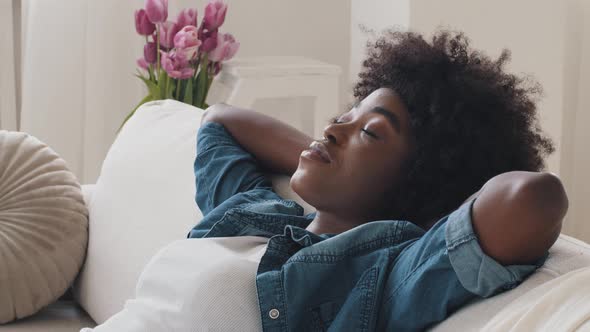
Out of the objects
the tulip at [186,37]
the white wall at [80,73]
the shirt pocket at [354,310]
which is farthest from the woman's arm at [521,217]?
the white wall at [80,73]

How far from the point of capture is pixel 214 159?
5.31 feet

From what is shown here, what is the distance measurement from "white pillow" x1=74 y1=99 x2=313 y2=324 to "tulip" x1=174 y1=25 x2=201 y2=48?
58 cm

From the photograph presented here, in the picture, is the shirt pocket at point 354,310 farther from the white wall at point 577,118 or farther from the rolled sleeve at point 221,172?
the white wall at point 577,118

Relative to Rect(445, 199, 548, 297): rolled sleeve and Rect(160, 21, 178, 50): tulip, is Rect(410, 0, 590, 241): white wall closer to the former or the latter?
Rect(160, 21, 178, 50): tulip

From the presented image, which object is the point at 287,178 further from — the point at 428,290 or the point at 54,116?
the point at 54,116

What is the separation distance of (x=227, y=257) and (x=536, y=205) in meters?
0.40

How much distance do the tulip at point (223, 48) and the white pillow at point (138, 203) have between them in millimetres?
702

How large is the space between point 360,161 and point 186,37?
4.31 feet

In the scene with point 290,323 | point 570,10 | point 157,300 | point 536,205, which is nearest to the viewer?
point 536,205

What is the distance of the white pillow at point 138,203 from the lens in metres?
1.69

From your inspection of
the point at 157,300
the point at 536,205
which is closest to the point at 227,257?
the point at 157,300

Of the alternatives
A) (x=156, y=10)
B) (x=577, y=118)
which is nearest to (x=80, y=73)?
(x=156, y=10)

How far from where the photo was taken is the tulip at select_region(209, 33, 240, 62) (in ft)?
8.75

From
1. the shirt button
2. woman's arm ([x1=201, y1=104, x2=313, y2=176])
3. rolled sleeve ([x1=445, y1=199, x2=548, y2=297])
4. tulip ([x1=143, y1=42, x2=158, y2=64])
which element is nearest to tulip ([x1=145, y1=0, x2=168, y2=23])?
tulip ([x1=143, y1=42, x2=158, y2=64])
